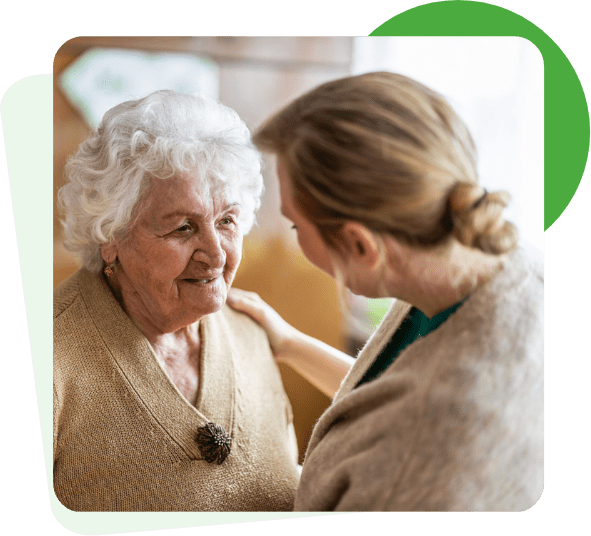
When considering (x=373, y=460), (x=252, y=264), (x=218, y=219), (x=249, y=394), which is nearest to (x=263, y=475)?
(x=249, y=394)

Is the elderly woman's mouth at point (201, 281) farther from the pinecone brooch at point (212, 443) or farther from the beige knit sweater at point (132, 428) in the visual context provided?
the pinecone brooch at point (212, 443)

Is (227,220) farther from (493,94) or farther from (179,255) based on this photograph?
(493,94)

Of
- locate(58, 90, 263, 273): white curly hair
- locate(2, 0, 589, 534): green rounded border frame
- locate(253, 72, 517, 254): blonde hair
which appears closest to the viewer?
locate(253, 72, 517, 254): blonde hair

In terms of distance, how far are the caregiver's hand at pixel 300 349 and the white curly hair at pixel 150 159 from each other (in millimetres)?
204

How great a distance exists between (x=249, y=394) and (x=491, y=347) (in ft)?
2.12

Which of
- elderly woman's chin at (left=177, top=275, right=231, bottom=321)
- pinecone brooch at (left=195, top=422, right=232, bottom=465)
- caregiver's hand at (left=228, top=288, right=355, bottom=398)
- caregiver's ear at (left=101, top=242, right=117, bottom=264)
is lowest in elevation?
pinecone brooch at (left=195, top=422, right=232, bottom=465)

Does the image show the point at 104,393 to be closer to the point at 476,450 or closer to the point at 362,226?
the point at 362,226

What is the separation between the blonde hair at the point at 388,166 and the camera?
1.33 m

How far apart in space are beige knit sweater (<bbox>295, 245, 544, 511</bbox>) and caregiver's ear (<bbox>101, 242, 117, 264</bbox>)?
70cm

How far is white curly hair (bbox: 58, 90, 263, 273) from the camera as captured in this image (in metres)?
1.45

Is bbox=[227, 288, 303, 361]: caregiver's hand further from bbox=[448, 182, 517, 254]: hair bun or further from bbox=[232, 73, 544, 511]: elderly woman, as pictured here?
bbox=[448, 182, 517, 254]: hair bun

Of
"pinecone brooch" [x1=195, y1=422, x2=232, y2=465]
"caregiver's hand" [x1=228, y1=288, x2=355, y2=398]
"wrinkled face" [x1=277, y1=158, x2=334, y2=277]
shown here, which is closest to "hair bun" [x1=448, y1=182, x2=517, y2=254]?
"wrinkled face" [x1=277, y1=158, x2=334, y2=277]

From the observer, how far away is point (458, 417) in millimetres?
1336

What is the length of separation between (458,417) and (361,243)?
44 centimetres
